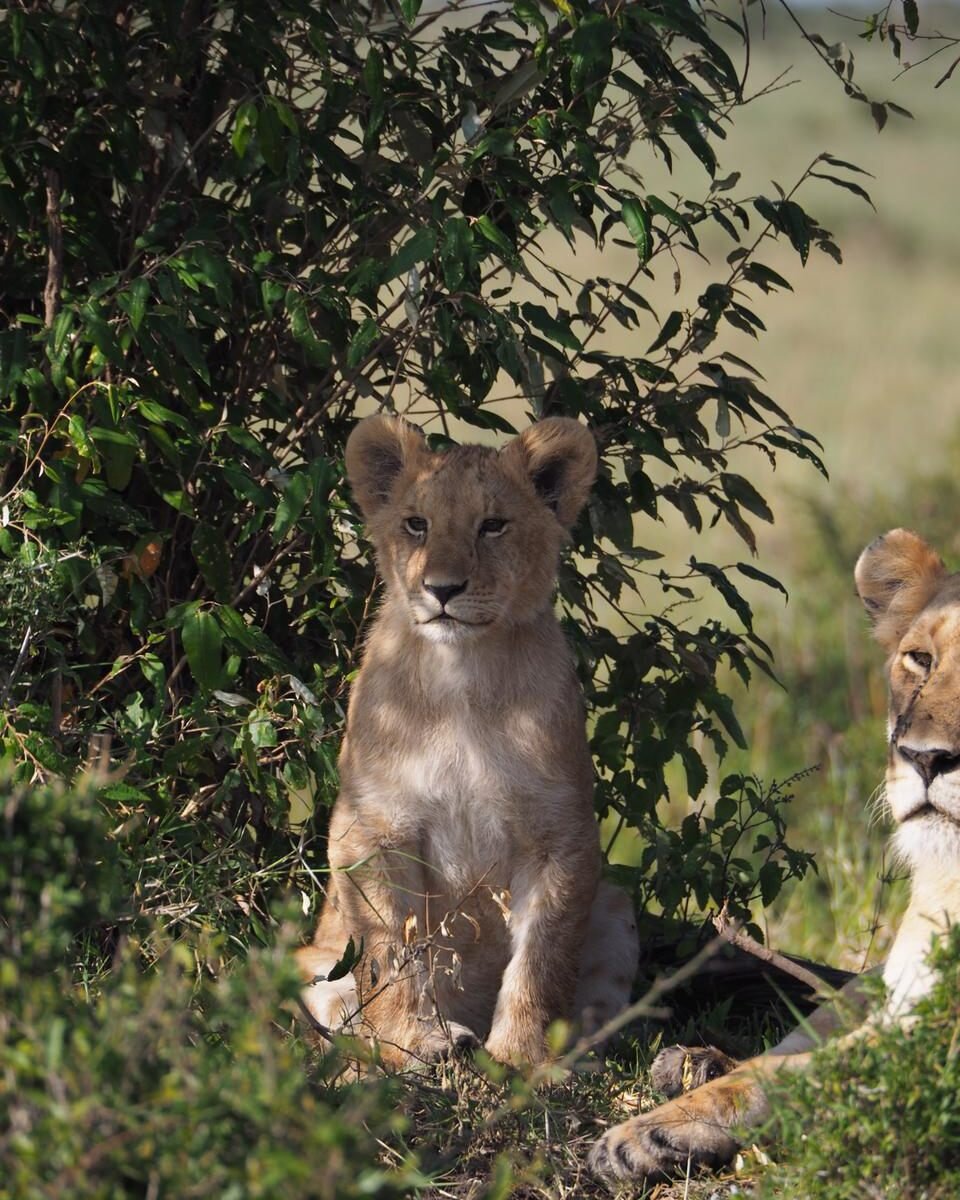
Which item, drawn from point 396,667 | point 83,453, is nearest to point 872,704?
point 396,667

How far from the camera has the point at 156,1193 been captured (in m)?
2.11

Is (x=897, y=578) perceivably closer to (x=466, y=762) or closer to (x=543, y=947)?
(x=466, y=762)

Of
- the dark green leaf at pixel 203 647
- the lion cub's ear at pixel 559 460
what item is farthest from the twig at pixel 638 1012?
the lion cub's ear at pixel 559 460

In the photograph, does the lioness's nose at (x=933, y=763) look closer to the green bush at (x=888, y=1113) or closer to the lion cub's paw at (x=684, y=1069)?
the green bush at (x=888, y=1113)

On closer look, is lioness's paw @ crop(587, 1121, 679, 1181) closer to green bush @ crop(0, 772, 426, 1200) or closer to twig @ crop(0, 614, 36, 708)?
green bush @ crop(0, 772, 426, 1200)

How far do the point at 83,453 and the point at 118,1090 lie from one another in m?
2.13

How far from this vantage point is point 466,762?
414 centimetres

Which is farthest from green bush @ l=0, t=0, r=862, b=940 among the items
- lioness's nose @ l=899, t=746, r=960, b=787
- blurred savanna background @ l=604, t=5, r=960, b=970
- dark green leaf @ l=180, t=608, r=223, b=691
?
lioness's nose @ l=899, t=746, r=960, b=787

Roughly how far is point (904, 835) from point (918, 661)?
370 millimetres

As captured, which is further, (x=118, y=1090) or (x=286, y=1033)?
(x=286, y=1033)

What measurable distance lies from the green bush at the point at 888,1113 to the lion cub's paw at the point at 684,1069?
94cm

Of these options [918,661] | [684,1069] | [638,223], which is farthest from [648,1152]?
[638,223]

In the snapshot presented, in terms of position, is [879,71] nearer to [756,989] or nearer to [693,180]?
[693,180]

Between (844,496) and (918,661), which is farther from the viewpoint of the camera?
(844,496)
